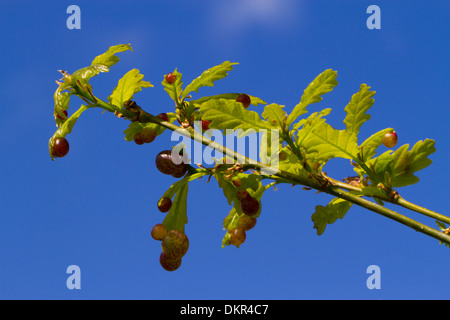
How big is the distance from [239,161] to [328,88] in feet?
1.68

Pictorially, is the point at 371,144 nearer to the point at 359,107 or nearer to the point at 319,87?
the point at 359,107

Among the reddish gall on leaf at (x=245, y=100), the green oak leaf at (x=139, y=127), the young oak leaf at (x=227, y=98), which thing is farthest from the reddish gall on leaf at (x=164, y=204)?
the reddish gall on leaf at (x=245, y=100)

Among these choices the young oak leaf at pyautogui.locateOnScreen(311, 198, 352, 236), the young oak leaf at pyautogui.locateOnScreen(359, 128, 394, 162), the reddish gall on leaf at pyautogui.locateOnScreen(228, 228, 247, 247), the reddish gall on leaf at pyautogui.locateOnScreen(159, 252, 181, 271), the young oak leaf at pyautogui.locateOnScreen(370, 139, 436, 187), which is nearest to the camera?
the young oak leaf at pyautogui.locateOnScreen(370, 139, 436, 187)

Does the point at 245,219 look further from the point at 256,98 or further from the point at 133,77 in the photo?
the point at 133,77

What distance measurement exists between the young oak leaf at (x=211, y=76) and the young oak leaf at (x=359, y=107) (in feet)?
1.95

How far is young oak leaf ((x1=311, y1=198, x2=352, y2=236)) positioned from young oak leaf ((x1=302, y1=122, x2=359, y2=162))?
385mm

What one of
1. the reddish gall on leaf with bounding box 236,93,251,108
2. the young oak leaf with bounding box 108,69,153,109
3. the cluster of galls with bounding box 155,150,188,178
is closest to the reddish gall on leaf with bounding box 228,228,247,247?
the cluster of galls with bounding box 155,150,188,178

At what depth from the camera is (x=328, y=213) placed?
2.38 meters

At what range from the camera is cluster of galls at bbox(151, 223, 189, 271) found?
7.31 ft

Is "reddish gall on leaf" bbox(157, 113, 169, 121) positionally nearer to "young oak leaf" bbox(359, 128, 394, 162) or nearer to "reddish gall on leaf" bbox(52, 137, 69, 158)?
"reddish gall on leaf" bbox(52, 137, 69, 158)

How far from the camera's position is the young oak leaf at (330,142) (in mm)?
1996

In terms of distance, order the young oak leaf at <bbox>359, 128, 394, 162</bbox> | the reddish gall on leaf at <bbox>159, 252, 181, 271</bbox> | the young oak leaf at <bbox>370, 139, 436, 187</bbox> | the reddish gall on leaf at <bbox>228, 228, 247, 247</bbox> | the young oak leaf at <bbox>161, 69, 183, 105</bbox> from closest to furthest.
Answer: the young oak leaf at <bbox>370, 139, 436, 187</bbox> < the young oak leaf at <bbox>359, 128, 394, 162</bbox> < the young oak leaf at <bbox>161, 69, 183, 105</bbox> < the reddish gall on leaf at <bbox>159, 252, 181, 271</bbox> < the reddish gall on leaf at <bbox>228, 228, 247, 247</bbox>

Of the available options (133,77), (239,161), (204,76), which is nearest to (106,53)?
(133,77)

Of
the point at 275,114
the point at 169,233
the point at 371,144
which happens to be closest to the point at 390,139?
the point at 371,144
